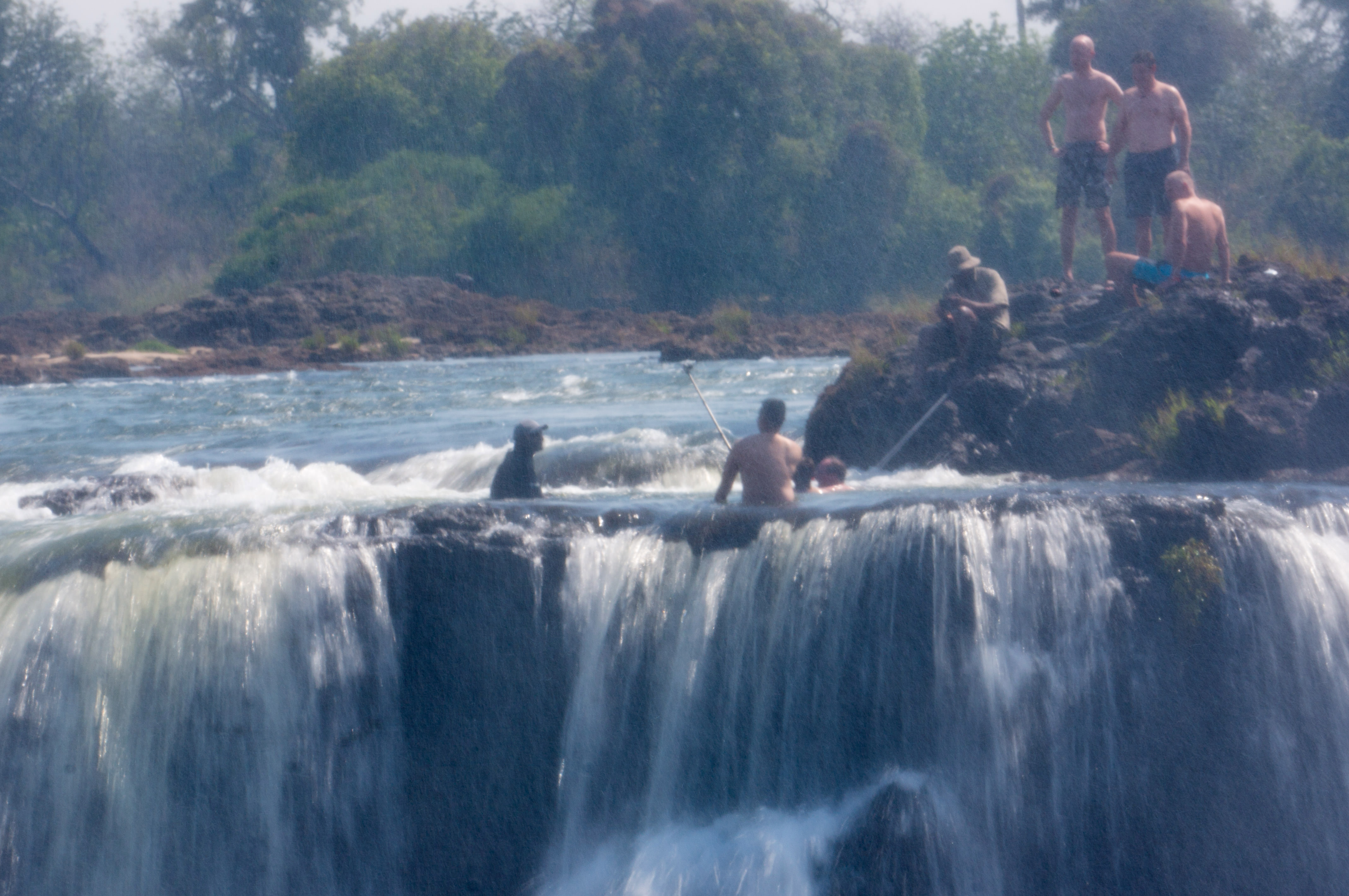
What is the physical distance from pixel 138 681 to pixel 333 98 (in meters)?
41.4

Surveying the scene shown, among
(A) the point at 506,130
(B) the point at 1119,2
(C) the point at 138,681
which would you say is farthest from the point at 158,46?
(C) the point at 138,681

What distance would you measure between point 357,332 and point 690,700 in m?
24.4

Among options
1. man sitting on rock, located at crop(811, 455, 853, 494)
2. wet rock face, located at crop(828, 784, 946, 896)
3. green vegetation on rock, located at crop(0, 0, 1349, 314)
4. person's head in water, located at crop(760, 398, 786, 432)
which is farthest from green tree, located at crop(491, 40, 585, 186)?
wet rock face, located at crop(828, 784, 946, 896)

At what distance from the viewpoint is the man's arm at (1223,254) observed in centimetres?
1004

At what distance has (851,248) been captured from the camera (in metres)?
40.1

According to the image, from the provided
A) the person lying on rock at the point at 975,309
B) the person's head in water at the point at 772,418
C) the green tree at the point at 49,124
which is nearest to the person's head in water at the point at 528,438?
the person's head in water at the point at 772,418

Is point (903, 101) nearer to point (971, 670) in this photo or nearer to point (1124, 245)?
point (1124, 245)

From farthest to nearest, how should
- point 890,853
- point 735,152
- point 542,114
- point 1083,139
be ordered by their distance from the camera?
point 542,114 < point 735,152 < point 1083,139 < point 890,853

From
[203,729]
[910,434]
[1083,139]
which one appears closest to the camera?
[203,729]

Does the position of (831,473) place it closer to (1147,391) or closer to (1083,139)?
(1147,391)

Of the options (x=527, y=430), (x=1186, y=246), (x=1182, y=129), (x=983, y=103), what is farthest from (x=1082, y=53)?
(x=983, y=103)

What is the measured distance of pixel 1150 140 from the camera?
1029 centimetres

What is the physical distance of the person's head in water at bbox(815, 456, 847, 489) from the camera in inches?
371

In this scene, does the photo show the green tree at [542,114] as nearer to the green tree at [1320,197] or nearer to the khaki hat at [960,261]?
A: the green tree at [1320,197]
